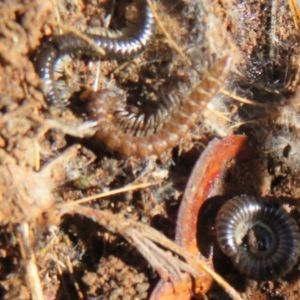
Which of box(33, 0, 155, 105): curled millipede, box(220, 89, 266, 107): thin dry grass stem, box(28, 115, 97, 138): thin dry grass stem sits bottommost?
box(28, 115, 97, 138): thin dry grass stem

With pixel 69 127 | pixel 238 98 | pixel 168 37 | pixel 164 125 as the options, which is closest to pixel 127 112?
pixel 164 125

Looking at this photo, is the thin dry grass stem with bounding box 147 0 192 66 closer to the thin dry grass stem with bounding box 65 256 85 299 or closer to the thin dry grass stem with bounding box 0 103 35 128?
the thin dry grass stem with bounding box 0 103 35 128

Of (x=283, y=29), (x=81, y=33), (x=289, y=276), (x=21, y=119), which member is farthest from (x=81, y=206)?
(x=283, y=29)

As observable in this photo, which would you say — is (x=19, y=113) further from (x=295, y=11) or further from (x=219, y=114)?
(x=295, y=11)

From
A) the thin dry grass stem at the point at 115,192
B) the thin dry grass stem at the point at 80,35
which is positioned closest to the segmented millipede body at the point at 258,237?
the thin dry grass stem at the point at 115,192

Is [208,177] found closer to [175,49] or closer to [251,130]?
[251,130]

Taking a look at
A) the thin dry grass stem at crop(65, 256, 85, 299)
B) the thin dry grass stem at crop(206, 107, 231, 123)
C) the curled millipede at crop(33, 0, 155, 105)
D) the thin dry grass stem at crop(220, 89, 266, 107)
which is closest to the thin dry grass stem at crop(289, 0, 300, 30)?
the thin dry grass stem at crop(220, 89, 266, 107)

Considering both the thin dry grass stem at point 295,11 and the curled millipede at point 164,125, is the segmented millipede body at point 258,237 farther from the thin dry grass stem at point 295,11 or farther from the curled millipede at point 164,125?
the thin dry grass stem at point 295,11
